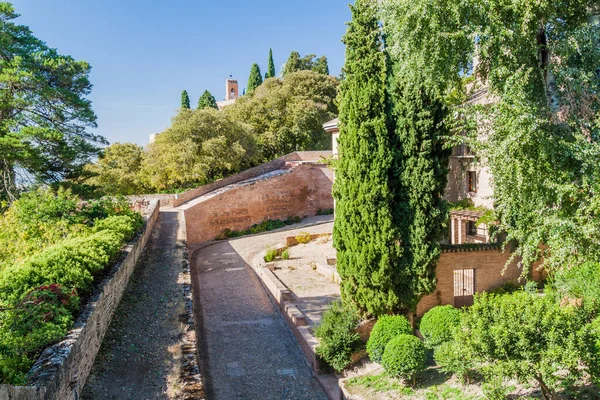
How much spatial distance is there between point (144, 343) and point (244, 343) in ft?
15.1

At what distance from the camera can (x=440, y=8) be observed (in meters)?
8.82

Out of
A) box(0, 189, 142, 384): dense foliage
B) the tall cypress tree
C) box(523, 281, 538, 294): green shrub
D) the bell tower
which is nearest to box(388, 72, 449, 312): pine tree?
the tall cypress tree

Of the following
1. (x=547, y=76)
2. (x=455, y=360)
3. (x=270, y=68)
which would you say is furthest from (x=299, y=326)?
(x=270, y=68)

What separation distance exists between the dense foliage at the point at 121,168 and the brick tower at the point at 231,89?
46820 mm

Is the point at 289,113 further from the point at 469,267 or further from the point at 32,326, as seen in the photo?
the point at 32,326

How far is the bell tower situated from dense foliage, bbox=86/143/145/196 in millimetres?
46822

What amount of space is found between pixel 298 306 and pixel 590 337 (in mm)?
8911

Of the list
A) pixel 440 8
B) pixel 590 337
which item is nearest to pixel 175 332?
pixel 590 337

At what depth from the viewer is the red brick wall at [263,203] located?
2373 centimetres

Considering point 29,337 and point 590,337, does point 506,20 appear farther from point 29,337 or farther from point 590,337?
point 29,337

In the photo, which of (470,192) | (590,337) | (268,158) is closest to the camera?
(590,337)

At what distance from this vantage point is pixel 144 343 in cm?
807

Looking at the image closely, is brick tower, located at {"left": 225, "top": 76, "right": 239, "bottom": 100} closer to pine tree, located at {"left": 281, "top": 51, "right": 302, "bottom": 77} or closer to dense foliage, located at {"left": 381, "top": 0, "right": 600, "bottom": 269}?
pine tree, located at {"left": 281, "top": 51, "right": 302, "bottom": 77}

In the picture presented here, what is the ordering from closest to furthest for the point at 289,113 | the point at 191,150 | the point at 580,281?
the point at 580,281 < the point at 191,150 < the point at 289,113
